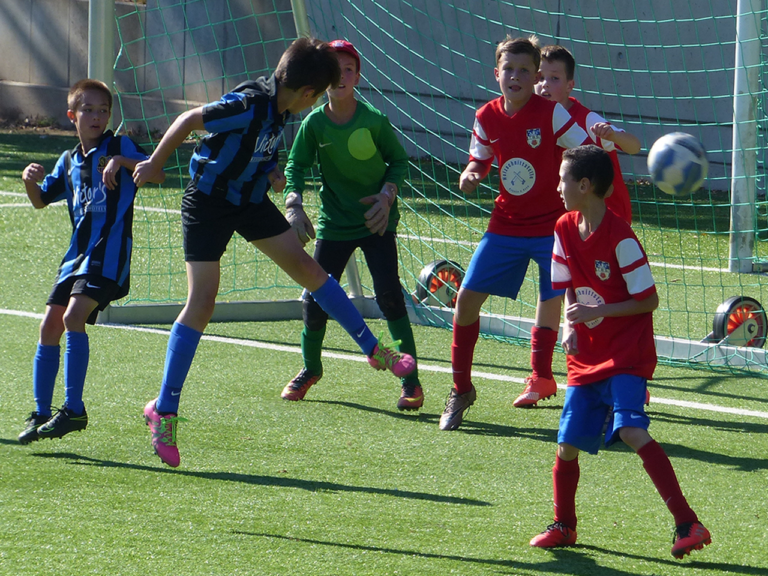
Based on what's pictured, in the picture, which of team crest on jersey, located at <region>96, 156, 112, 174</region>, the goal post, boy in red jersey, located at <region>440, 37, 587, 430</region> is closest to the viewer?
team crest on jersey, located at <region>96, 156, 112, 174</region>

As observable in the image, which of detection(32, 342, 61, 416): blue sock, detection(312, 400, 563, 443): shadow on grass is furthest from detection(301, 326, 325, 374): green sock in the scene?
detection(32, 342, 61, 416): blue sock

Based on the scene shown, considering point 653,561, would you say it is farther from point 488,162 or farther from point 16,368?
point 16,368

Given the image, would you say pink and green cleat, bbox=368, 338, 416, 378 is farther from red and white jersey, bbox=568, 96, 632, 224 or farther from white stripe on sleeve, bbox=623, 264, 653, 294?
red and white jersey, bbox=568, 96, 632, 224

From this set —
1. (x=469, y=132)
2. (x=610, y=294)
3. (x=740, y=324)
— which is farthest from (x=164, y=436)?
(x=469, y=132)

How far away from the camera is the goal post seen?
280 inches

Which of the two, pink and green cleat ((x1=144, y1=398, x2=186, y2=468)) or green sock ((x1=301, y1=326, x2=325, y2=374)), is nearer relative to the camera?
pink and green cleat ((x1=144, y1=398, x2=186, y2=468))

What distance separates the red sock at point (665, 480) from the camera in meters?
3.29

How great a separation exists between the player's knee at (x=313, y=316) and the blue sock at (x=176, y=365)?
1.30m

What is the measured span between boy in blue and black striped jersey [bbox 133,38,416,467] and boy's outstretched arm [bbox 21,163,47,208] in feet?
2.20

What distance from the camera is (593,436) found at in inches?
134

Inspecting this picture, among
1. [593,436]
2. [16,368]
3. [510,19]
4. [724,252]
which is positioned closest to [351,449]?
[593,436]

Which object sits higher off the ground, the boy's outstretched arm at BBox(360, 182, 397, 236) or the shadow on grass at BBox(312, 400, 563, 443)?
the boy's outstretched arm at BBox(360, 182, 397, 236)

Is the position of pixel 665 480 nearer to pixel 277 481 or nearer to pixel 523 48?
pixel 277 481

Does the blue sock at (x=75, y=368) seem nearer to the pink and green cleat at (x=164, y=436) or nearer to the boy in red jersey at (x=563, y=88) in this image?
the pink and green cleat at (x=164, y=436)
